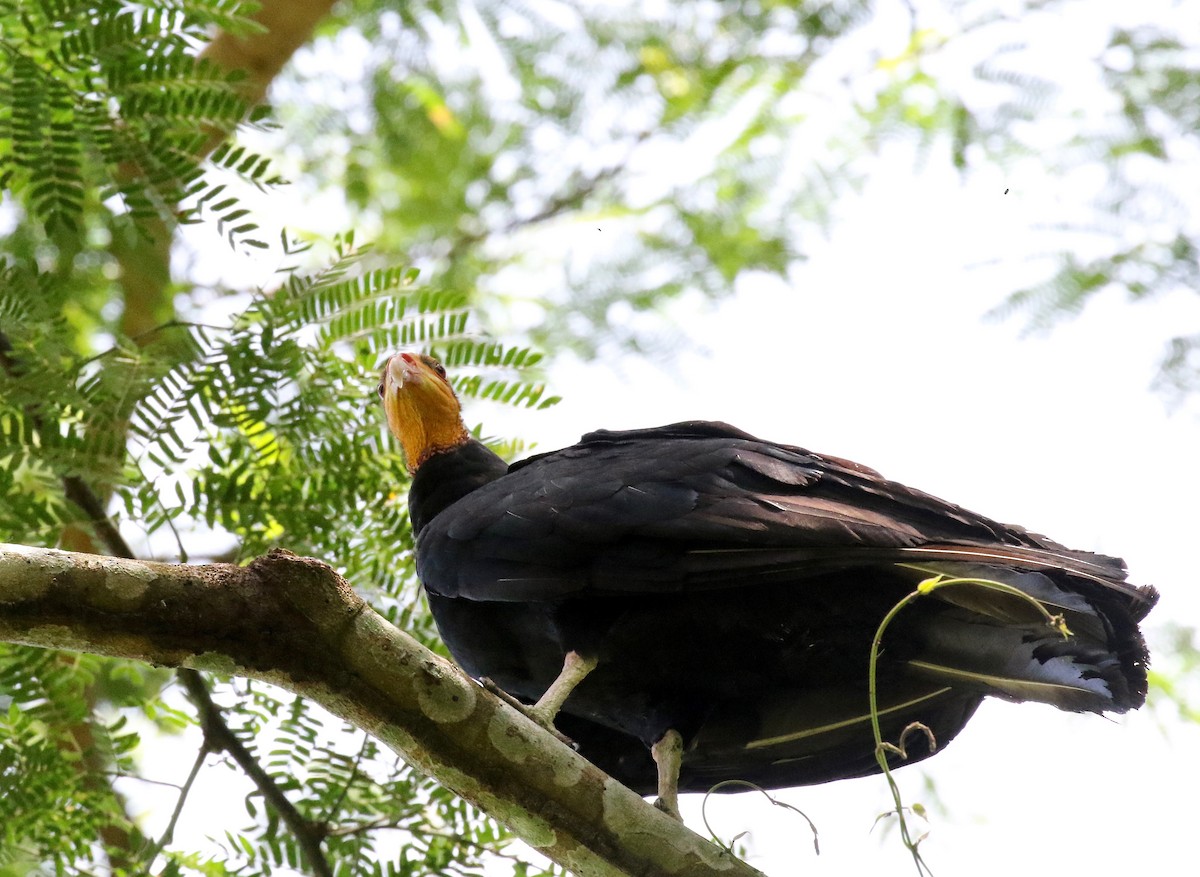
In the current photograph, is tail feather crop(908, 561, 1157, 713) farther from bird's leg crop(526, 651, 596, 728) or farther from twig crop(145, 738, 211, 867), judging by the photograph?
twig crop(145, 738, 211, 867)

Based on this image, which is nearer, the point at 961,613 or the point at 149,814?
the point at 961,613

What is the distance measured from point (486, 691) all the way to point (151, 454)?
→ 5.29ft

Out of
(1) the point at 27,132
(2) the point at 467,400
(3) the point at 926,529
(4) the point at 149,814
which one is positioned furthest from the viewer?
(4) the point at 149,814

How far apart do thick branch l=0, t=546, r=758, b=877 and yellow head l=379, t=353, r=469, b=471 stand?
1.91 metres

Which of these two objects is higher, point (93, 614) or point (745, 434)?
point (745, 434)

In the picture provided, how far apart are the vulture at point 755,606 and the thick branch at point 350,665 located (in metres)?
0.33

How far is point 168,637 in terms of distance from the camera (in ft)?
9.14

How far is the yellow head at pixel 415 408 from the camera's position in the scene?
4.77 m

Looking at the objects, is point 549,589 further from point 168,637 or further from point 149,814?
point 149,814

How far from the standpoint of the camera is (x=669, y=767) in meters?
3.60

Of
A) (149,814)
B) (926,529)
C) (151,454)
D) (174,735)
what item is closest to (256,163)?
(151,454)

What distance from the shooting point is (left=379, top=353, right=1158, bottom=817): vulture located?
11.0 feet

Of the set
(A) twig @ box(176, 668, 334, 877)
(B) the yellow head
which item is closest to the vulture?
(A) twig @ box(176, 668, 334, 877)

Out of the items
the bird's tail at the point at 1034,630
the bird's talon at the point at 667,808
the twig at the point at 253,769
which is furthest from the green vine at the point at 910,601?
the twig at the point at 253,769
